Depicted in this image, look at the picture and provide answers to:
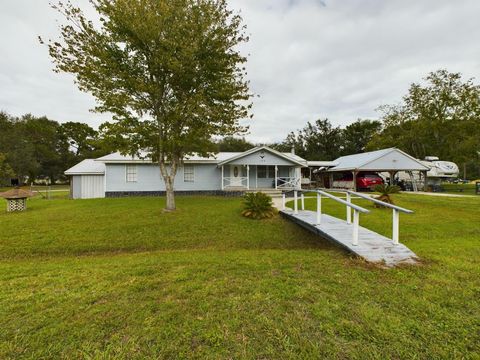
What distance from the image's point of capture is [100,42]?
897 centimetres

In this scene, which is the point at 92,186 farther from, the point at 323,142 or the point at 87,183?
the point at 323,142

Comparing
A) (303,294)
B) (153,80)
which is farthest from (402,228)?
(153,80)

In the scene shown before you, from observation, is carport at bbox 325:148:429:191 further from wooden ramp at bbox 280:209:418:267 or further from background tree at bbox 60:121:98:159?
background tree at bbox 60:121:98:159

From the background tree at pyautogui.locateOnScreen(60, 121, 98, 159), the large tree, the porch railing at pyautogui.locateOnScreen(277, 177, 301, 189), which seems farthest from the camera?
the background tree at pyautogui.locateOnScreen(60, 121, 98, 159)

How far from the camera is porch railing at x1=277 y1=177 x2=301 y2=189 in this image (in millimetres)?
20234

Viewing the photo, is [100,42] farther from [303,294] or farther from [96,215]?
[303,294]

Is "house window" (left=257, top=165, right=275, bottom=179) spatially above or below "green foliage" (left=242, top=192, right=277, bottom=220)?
above

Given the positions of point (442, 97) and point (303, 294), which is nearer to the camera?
point (303, 294)

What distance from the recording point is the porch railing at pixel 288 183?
797 inches

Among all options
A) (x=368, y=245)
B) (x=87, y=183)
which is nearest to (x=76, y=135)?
(x=87, y=183)

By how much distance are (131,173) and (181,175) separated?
3.58 m

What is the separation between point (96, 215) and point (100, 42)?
21.8 feet

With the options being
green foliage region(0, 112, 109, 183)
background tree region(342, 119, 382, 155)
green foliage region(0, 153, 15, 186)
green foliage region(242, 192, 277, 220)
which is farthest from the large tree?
background tree region(342, 119, 382, 155)

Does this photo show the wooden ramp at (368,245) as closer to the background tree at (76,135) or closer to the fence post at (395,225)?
the fence post at (395,225)
